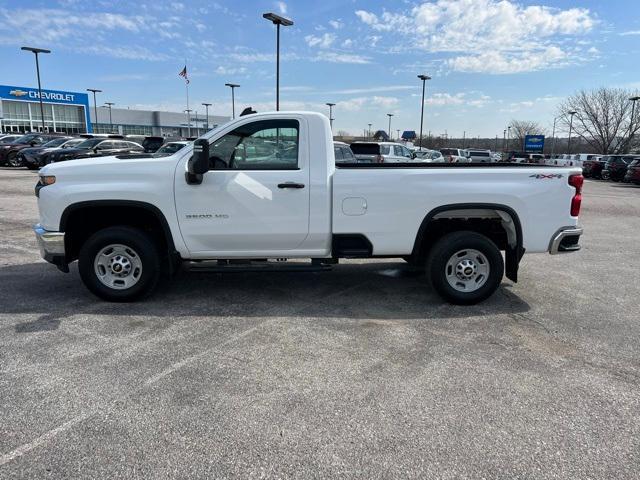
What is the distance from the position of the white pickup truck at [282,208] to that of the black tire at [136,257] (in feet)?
0.04

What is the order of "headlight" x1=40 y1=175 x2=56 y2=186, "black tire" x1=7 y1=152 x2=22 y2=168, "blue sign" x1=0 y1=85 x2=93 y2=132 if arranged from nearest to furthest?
"headlight" x1=40 y1=175 x2=56 y2=186 → "black tire" x1=7 y1=152 x2=22 y2=168 → "blue sign" x1=0 y1=85 x2=93 y2=132

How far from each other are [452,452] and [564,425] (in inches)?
33.8

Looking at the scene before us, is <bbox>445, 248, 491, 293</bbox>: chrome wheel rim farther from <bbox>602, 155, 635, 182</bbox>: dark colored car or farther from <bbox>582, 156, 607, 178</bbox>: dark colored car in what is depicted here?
<bbox>582, 156, 607, 178</bbox>: dark colored car

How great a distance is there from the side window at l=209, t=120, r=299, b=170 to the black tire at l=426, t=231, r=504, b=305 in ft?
5.96

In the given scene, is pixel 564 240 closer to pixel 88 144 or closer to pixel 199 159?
pixel 199 159

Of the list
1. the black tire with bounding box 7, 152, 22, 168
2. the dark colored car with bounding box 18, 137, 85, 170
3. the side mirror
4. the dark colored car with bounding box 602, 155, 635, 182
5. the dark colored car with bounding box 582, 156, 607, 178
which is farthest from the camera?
the dark colored car with bounding box 582, 156, 607, 178

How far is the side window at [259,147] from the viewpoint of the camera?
5035 mm

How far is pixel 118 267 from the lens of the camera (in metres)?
5.23

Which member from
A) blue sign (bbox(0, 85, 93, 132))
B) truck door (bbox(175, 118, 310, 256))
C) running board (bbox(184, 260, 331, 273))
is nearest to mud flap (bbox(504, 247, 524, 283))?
running board (bbox(184, 260, 331, 273))

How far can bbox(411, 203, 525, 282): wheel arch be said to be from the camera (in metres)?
5.14

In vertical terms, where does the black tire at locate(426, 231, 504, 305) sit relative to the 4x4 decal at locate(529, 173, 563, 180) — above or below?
below

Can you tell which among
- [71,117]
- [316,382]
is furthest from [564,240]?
[71,117]

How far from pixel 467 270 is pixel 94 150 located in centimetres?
2157

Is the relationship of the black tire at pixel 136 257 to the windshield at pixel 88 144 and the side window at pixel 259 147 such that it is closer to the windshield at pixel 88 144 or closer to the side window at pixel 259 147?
the side window at pixel 259 147
